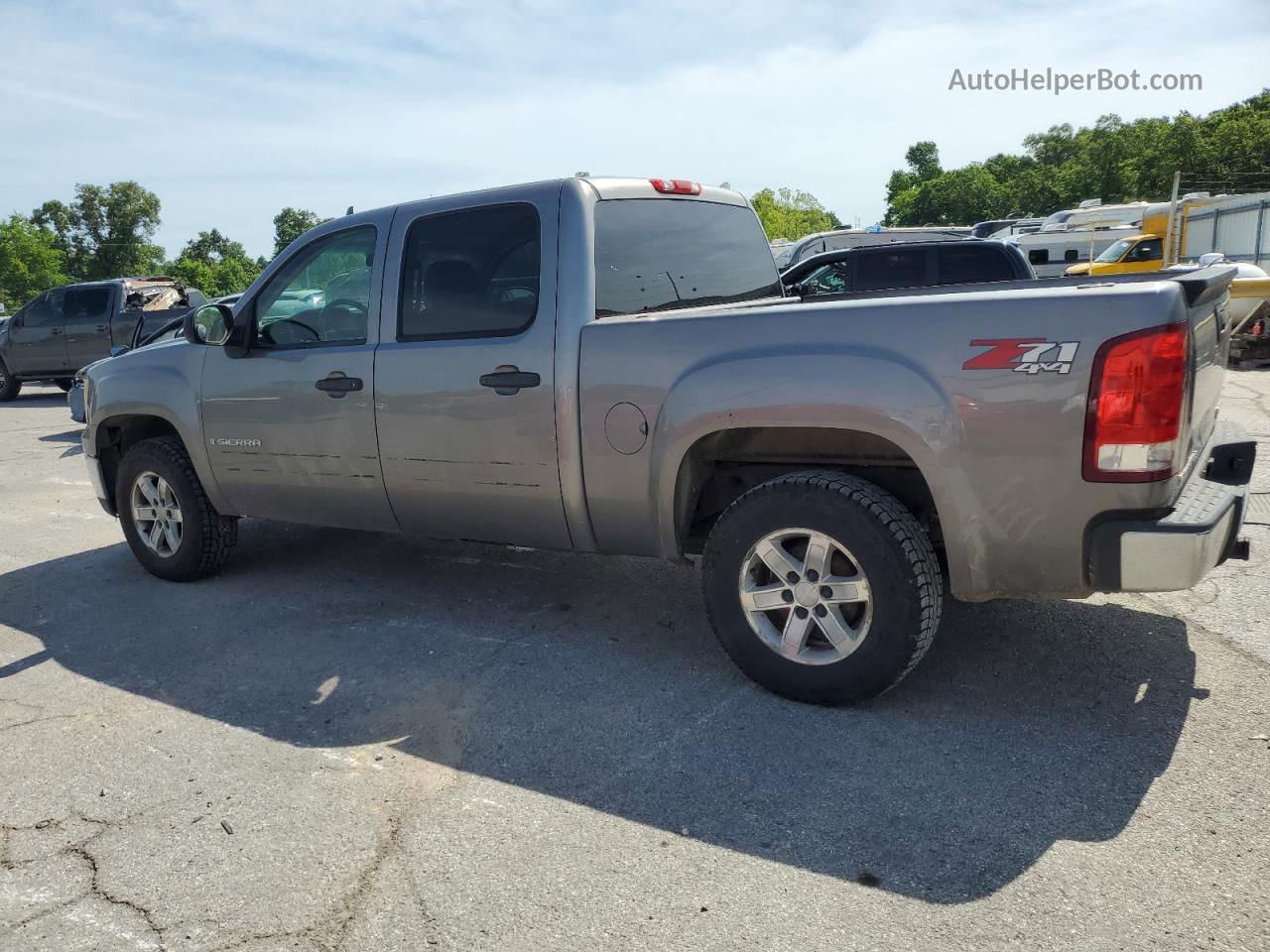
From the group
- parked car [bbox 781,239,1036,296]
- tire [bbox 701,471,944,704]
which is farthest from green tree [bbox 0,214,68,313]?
tire [bbox 701,471,944,704]

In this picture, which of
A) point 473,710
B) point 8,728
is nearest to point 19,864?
point 8,728

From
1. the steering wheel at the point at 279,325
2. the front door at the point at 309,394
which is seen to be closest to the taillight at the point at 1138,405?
the front door at the point at 309,394

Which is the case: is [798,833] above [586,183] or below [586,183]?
below

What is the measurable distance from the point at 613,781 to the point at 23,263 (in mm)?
77929

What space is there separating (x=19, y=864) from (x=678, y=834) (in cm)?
195

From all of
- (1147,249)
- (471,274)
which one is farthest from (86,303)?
(1147,249)

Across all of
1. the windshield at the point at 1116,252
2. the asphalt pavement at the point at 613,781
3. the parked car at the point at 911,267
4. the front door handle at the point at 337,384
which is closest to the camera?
the asphalt pavement at the point at 613,781

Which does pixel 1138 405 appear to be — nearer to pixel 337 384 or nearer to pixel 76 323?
pixel 337 384

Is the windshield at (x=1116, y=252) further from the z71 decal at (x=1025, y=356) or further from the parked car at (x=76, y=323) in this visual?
the z71 decal at (x=1025, y=356)

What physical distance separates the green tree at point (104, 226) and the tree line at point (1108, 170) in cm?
7125

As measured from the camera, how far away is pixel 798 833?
286cm

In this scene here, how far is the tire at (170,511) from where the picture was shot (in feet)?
18.1

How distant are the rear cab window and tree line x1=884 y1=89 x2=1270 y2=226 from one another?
67.9 metres

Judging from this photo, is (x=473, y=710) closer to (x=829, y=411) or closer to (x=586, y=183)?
(x=829, y=411)
